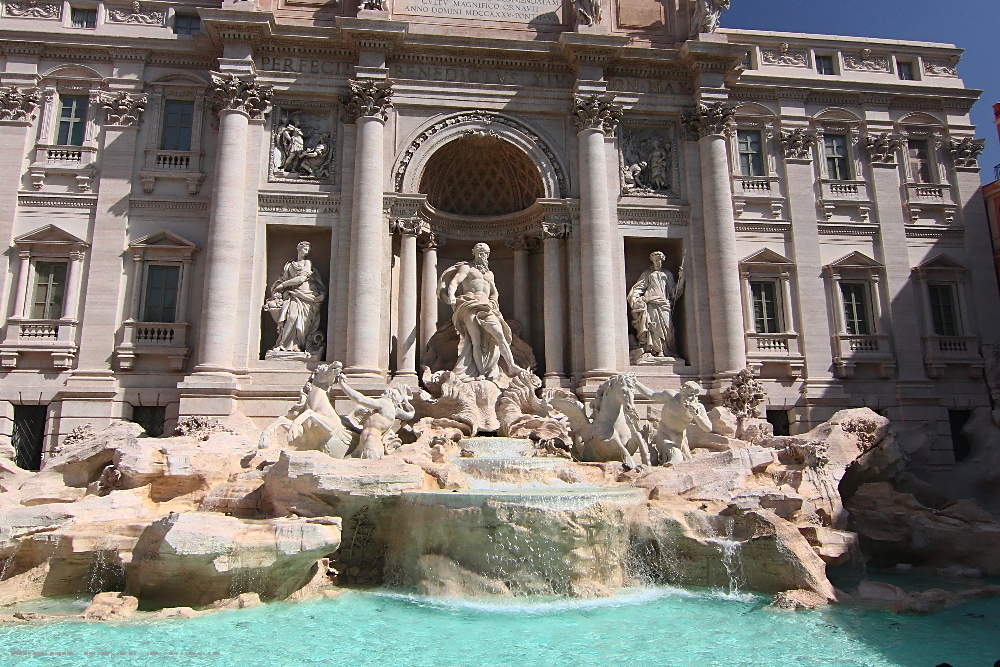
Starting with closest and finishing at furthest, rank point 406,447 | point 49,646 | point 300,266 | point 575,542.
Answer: point 49,646
point 575,542
point 406,447
point 300,266

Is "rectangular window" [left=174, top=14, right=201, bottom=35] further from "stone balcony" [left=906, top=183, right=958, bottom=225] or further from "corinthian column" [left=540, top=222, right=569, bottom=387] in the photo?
"stone balcony" [left=906, top=183, right=958, bottom=225]

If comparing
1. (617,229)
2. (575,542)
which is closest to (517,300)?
(617,229)

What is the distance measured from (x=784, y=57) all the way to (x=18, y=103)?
21.3 meters

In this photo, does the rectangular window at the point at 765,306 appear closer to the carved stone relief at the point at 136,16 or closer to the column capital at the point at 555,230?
the column capital at the point at 555,230

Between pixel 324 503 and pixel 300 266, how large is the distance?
868 centimetres

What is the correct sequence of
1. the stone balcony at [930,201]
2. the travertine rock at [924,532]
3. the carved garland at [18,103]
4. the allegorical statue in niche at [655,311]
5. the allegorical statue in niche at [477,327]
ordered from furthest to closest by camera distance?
the stone balcony at [930,201] → the allegorical statue in niche at [655,311] → the carved garland at [18,103] → the allegorical statue in niche at [477,327] → the travertine rock at [924,532]

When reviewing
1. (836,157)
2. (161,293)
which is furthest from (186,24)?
(836,157)

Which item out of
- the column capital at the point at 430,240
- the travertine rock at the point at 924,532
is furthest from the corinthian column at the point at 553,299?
the travertine rock at the point at 924,532

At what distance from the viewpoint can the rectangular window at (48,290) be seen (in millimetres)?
17781

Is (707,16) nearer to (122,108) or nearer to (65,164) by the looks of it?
(122,108)

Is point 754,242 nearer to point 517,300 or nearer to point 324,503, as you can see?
point 517,300

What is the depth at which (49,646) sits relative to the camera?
7.86 meters

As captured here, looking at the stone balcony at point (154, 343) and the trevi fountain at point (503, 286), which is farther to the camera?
the stone balcony at point (154, 343)

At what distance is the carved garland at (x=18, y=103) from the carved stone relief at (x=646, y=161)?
15534 millimetres
